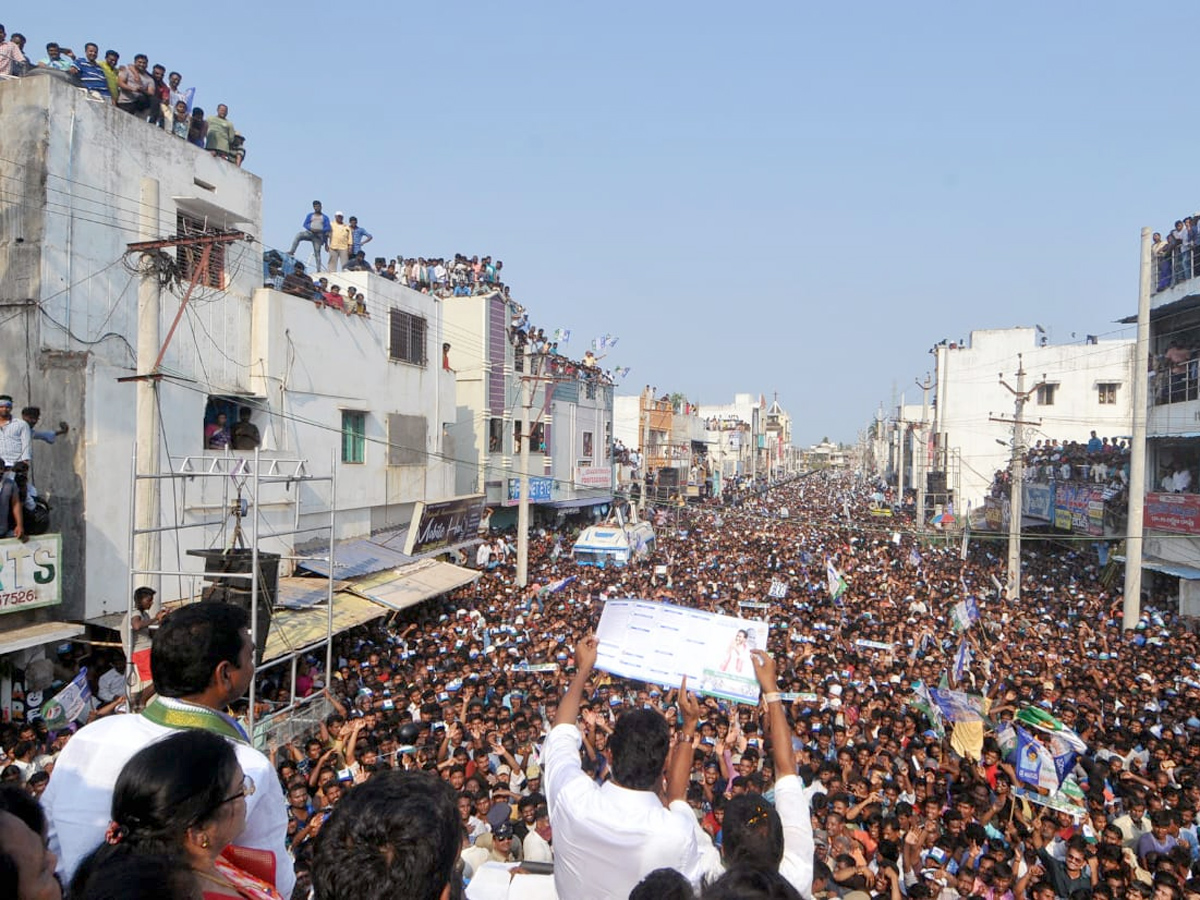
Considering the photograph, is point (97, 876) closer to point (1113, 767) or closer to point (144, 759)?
point (144, 759)

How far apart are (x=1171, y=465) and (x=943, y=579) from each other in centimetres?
698

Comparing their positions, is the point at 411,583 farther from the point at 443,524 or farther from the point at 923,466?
the point at 923,466

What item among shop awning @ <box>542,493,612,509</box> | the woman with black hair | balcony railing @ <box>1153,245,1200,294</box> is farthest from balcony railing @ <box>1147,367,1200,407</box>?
the woman with black hair

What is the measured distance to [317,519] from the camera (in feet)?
55.1

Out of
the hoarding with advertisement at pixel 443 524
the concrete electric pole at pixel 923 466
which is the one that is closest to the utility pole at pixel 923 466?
the concrete electric pole at pixel 923 466

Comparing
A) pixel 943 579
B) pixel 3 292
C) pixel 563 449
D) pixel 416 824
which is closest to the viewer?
pixel 416 824

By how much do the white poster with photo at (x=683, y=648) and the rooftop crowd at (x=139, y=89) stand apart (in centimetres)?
1187

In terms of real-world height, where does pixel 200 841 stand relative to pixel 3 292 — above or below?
below

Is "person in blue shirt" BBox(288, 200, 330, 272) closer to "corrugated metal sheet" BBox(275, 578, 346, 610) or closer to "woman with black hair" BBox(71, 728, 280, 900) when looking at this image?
"corrugated metal sheet" BBox(275, 578, 346, 610)

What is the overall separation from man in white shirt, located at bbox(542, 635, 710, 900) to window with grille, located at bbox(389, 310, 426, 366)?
17.3m

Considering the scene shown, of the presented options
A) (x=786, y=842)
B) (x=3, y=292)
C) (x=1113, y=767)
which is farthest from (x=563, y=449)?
(x=786, y=842)

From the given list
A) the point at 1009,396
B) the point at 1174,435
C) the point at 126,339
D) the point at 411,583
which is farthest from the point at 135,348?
the point at 1009,396

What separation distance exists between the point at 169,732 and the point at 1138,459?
18730 millimetres

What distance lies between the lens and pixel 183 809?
1.97 metres
